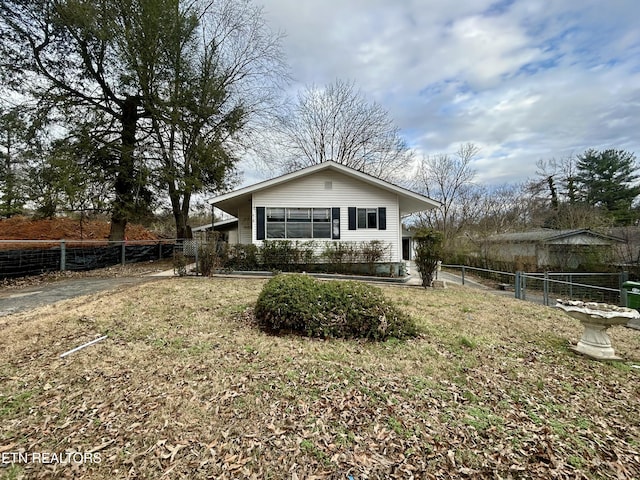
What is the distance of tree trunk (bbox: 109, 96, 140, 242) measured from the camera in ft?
42.3

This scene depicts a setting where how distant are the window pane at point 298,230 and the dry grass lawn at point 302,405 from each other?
7.17 m

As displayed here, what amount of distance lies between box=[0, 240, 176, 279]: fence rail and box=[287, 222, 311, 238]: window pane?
7425 millimetres

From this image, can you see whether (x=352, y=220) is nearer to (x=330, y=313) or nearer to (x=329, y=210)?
(x=329, y=210)

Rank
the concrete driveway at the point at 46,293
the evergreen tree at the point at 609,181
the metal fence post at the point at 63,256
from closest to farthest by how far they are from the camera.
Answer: the concrete driveway at the point at 46,293 → the metal fence post at the point at 63,256 → the evergreen tree at the point at 609,181

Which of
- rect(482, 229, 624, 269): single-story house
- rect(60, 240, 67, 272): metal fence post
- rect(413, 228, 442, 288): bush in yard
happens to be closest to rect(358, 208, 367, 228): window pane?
rect(413, 228, 442, 288): bush in yard

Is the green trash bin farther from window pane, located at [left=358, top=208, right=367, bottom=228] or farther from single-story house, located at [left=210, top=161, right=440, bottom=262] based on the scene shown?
window pane, located at [left=358, top=208, right=367, bottom=228]

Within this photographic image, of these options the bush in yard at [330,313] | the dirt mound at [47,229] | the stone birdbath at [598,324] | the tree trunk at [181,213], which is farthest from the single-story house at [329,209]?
the dirt mound at [47,229]

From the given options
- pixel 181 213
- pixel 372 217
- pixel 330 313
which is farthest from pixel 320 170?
pixel 181 213

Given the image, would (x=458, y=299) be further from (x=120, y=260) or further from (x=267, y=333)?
(x=120, y=260)

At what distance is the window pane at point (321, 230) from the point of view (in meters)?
11.3

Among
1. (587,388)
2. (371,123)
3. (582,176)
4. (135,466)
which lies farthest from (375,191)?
(582,176)

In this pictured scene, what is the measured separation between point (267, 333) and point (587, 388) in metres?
3.71

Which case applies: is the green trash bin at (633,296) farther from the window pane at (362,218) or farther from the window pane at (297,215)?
the window pane at (297,215)

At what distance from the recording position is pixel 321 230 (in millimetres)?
11328
